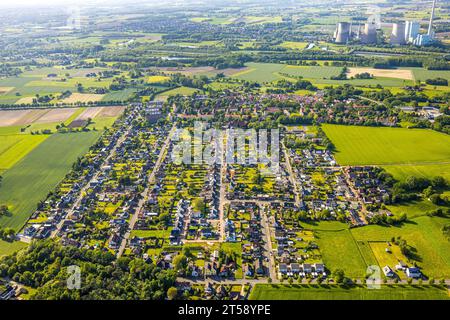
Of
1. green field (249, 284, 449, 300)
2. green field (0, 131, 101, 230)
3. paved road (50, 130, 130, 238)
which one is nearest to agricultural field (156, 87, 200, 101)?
paved road (50, 130, 130, 238)

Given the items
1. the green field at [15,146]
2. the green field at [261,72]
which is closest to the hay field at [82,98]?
the green field at [15,146]

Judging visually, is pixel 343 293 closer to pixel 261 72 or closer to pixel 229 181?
pixel 229 181

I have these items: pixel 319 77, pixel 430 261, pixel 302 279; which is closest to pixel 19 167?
pixel 302 279

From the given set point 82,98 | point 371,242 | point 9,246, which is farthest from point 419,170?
point 82,98

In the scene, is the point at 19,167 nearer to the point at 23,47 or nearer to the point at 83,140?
the point at 83,140

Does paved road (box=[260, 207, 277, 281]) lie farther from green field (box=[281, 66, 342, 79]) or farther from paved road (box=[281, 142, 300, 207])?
green field (box=[281, 66, 342, 79])

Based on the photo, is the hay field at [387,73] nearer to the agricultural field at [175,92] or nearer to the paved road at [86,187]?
the agricultural field at [175,92]
